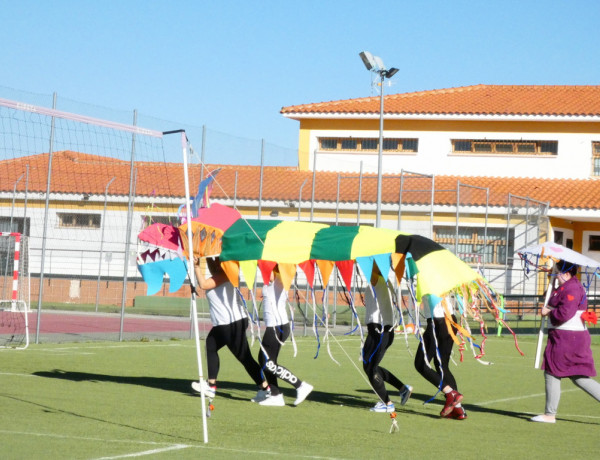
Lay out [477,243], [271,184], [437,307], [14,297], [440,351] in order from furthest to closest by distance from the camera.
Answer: [477,243] → [271,184] → [14,297] → [440,351] → [437,307]

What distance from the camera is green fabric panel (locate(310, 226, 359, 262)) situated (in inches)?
395

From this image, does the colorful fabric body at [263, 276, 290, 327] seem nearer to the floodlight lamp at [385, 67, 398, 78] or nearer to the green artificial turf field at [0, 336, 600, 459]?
the green artificial turf field at [0, 336, 600, 459]

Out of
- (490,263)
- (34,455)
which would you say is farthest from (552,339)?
(490,263)

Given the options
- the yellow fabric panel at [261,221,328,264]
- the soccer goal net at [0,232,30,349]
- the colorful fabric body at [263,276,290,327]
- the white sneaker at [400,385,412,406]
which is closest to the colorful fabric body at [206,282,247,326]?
the colorful fabric body at [263,276,290,327]

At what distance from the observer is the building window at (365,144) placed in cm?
3825

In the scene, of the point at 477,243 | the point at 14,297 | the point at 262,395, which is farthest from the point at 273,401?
the point at 477,243

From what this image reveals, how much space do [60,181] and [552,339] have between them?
11.6 meters

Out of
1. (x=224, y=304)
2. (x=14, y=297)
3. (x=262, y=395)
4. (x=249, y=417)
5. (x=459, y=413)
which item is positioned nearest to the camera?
(x=249, y=417)

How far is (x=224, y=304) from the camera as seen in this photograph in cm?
1097

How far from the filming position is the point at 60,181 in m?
19.4

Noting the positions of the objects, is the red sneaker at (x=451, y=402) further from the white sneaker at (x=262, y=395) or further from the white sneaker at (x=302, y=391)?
the white sneaker at (x=262, y=395)

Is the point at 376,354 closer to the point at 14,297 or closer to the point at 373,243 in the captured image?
the point at 373,243

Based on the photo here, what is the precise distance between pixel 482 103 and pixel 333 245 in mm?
29836

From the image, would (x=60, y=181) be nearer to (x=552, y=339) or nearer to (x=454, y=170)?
(x=552, y=339)
